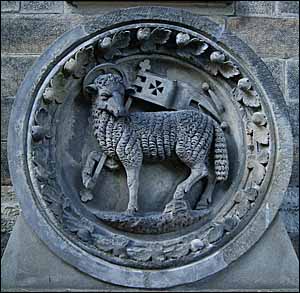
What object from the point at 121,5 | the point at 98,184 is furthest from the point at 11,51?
the point at 98,184

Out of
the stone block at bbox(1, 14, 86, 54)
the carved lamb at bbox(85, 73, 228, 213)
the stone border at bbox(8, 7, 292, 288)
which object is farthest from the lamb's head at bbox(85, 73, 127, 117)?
the stone block at bbox(1, 14, 86, 54)

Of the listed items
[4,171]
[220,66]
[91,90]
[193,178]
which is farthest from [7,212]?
[220,66]

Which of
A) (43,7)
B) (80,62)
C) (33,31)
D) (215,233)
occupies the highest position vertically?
(43,7)

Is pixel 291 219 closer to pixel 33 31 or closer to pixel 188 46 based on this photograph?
pixel 188 46

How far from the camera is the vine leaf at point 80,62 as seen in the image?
262 centimetres

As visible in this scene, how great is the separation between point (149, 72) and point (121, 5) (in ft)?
1.65

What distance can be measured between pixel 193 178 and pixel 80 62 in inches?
24.1

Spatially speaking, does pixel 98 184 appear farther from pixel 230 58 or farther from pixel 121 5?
pixel 121 5

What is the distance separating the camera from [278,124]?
261 cm

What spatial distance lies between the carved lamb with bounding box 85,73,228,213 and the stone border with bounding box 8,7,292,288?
19 cm

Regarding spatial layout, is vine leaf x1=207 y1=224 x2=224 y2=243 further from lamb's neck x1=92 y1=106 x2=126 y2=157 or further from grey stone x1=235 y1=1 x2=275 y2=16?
grey stone x1=235 y1=1 x2=275 y2=16

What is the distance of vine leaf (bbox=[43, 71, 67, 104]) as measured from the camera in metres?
2.59

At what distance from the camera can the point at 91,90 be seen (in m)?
2.65

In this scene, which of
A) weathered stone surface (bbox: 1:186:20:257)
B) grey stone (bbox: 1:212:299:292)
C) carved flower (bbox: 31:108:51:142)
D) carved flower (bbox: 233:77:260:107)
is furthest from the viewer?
weathered stone surface (bbox: 1:186:20:257)
